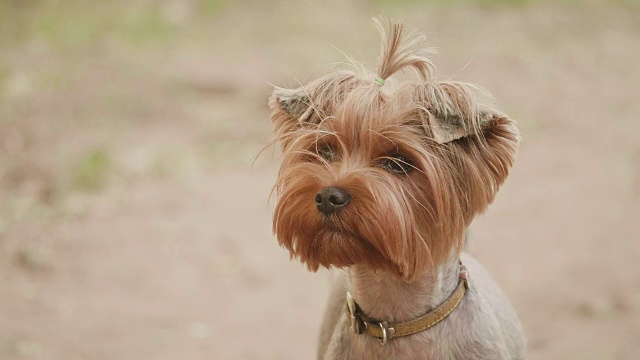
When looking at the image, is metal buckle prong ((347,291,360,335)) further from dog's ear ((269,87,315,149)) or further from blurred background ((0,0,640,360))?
dog's ear ((269,87,315,149))

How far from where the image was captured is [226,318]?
20.3 feet

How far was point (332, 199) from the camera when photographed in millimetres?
3074

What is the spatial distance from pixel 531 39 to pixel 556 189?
4.89m

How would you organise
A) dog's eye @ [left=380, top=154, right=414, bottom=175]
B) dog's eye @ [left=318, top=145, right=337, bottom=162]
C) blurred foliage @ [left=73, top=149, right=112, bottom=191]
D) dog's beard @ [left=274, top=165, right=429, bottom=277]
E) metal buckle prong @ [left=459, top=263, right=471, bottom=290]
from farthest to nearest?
blurred foliage @ [left=73, top=149, right=112, bottom=191] < metal buckle prong @ [left=459, top=263, right=471, bottom=290] < dog's eye @ [left=318, top=145, right=337, bottom=162] < dog's eye @ [left=380, top=154, right=414, bottom=175] < dog's beard @ [left=274, top=165, right=429, bottom=277]

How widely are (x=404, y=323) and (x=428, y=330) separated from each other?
0.10 m

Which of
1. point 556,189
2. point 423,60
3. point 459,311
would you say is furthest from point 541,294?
point 423,60

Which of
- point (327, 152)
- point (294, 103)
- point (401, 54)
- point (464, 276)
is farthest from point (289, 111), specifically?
point (464, 276)

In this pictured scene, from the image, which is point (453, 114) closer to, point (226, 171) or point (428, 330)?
point (428, 330)

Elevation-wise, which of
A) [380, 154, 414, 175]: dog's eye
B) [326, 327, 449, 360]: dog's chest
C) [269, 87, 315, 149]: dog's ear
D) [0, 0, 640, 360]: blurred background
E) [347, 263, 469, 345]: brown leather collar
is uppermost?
[0, 0, 640, 360]: blurred background

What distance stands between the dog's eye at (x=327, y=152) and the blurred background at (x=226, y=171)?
14.9 inches

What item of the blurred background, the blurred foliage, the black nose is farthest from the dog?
the blurred foliage

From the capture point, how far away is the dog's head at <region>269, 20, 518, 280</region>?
→ 3.09 m

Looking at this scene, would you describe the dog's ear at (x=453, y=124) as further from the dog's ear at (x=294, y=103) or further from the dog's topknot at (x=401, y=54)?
the dog's ear at (x=294, y=103)

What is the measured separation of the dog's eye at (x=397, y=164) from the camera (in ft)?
10.5
